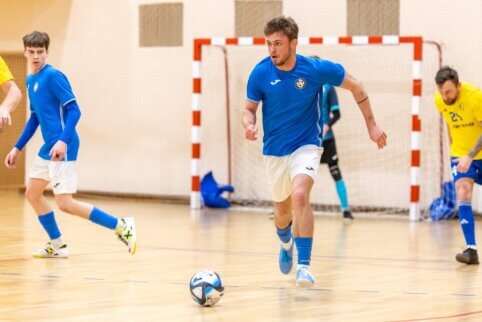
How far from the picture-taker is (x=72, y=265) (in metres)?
8.62

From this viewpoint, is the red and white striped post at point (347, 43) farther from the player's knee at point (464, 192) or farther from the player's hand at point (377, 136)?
the player's hand at point (377, 136)

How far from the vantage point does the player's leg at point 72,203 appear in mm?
8766

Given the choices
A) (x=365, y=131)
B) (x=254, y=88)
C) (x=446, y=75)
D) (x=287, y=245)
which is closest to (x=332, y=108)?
(x=365, y=131)

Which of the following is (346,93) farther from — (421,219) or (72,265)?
(72,265)

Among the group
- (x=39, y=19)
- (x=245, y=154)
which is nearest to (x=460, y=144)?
(x=245, y=154)

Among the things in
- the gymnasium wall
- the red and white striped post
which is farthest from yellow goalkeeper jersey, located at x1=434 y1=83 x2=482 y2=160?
the gymnasium wall

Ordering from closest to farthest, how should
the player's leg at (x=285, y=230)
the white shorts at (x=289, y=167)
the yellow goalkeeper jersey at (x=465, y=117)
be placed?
the white shorts at (x=289, y=167) < the player's leg at (x=285, y=230) < the yellow goalkeeper jersey at (x=465, y=117)

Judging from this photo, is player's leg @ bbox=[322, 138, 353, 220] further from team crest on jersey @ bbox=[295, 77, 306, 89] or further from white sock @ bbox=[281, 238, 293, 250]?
team crest on jersey @ bbox=[295, 77, 306, 89]

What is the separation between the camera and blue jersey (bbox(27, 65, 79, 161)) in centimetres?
871

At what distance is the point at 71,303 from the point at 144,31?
36.6 ft

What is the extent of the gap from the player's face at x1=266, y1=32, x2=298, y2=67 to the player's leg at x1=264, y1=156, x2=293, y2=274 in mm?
780

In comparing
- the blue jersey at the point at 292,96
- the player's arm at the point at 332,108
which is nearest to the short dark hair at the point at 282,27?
the blue jersey at the point at 292,96

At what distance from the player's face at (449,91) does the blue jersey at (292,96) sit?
6.04 ft

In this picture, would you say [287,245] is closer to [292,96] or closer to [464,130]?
[292,96]
